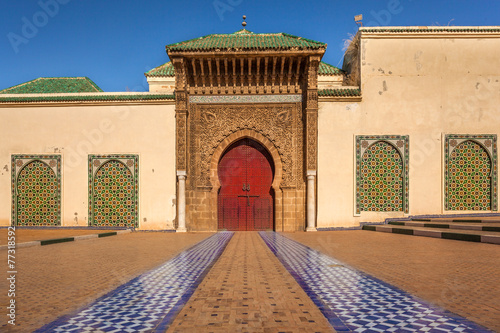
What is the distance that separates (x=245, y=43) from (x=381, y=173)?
393cm

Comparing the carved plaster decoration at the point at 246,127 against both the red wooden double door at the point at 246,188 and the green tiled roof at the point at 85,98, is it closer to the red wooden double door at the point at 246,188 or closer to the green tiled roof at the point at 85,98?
the red wooden double door at the point at 246,188

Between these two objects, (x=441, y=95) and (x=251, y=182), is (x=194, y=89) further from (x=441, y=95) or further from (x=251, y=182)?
(x=441, y=95)

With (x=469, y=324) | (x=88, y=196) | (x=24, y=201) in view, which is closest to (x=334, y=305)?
(x=469, y=324)

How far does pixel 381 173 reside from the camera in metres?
7.35

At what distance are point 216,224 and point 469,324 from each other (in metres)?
6.15

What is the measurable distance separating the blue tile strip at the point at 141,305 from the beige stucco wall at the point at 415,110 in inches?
192

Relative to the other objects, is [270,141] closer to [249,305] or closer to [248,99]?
[248,99]

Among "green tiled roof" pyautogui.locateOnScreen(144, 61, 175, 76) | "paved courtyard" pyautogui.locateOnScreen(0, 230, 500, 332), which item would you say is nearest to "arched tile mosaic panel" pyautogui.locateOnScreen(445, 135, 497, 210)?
"paved courtyard" pyautogui.locateOnScreen(0, 230, 500, 332)

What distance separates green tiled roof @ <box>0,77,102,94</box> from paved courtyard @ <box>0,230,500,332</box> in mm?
5700

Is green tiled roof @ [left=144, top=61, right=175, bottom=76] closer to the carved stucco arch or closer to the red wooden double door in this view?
the carved stucco arch

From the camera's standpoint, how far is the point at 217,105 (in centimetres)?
763

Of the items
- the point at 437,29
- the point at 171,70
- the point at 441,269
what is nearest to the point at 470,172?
the point at 437,29

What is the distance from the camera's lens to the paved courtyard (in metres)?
1.74

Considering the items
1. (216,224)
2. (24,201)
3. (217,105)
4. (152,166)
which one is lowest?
(216,224)
